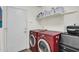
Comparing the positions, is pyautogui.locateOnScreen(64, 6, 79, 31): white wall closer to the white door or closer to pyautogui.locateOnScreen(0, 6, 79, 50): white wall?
pyautogui.locateOnScreen(0, 6, 79, 50): white wall

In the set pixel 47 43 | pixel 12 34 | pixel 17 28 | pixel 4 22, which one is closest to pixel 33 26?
pixel 17 28

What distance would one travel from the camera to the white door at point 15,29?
244 cm

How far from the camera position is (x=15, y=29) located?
2.54 meters

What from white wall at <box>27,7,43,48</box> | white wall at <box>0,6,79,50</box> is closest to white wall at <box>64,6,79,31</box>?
white wall at <box>0,6,79,50</box>

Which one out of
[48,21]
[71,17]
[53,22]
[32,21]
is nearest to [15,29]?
[32,21]

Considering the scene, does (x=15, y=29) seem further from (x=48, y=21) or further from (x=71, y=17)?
(x=71, y=17)

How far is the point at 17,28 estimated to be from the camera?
2.55m

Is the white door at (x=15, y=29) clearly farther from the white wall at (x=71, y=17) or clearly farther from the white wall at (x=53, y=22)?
the white wall at (x=71, y=17)

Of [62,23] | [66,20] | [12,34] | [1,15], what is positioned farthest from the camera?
[12,34]

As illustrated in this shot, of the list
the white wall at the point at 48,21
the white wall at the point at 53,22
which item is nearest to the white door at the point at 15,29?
the white wall at the point at 48,21

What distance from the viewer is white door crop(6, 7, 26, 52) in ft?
8.00

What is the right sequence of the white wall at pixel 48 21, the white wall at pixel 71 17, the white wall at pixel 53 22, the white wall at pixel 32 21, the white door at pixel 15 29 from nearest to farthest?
1. the white wall at pixel 71 17
2. the white wall at pixel 48 21
3. the white wall at pixel 53 22
4. the white door at pixel 15 29
5. the white wall at pixel 32 21
